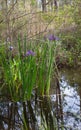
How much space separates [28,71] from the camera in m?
4.90

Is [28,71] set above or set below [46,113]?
above

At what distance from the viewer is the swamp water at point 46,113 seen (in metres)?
4.13

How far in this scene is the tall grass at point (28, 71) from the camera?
4.91 meters

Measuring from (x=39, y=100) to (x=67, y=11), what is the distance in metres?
7.16

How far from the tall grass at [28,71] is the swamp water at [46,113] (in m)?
0.20

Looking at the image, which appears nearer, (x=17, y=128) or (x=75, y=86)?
(x=17, y=128)

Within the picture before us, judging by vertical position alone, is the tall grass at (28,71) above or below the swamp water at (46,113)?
above

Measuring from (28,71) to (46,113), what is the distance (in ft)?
2.58

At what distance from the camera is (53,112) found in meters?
4.76

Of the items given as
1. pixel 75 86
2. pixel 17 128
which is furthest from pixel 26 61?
pixel 75 86

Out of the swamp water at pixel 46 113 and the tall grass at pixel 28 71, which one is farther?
the tall grass at pixel 28 71

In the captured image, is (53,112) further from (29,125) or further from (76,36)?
(76,36)

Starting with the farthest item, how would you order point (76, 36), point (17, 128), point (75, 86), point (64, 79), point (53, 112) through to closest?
point (76, 36)
point (64, 79)
point (75, 86)
point (53, 112)
point (17, 128)

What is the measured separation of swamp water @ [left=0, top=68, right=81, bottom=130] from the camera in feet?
13.5
